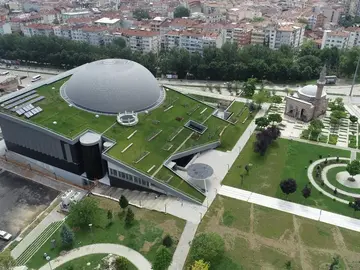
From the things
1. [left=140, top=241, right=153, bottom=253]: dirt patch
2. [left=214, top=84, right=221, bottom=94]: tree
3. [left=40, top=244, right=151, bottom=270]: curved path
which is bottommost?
[left=214, top=84, right=221, bottom=94]: tree

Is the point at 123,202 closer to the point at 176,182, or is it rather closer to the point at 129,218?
the point at 129,218

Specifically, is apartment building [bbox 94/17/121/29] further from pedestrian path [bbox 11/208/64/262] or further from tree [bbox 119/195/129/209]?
tree [bbox 119/195/129/209]

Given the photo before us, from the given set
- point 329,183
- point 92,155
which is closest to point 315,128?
point 329,183

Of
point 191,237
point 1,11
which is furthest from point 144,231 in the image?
point 1,11

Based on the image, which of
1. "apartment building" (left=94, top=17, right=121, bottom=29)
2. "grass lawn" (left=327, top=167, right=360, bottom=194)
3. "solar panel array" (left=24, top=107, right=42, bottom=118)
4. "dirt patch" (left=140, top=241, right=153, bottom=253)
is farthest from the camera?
"apartment building" (left=94, top=17, right=121, bottom=29)

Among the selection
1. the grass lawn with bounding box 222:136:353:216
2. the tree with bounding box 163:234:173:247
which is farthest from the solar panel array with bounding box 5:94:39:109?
the grass lawn with bounding box 222:136:353:216

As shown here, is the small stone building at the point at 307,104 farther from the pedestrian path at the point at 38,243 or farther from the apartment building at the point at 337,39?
the pedestrian path at the point at 38,243
